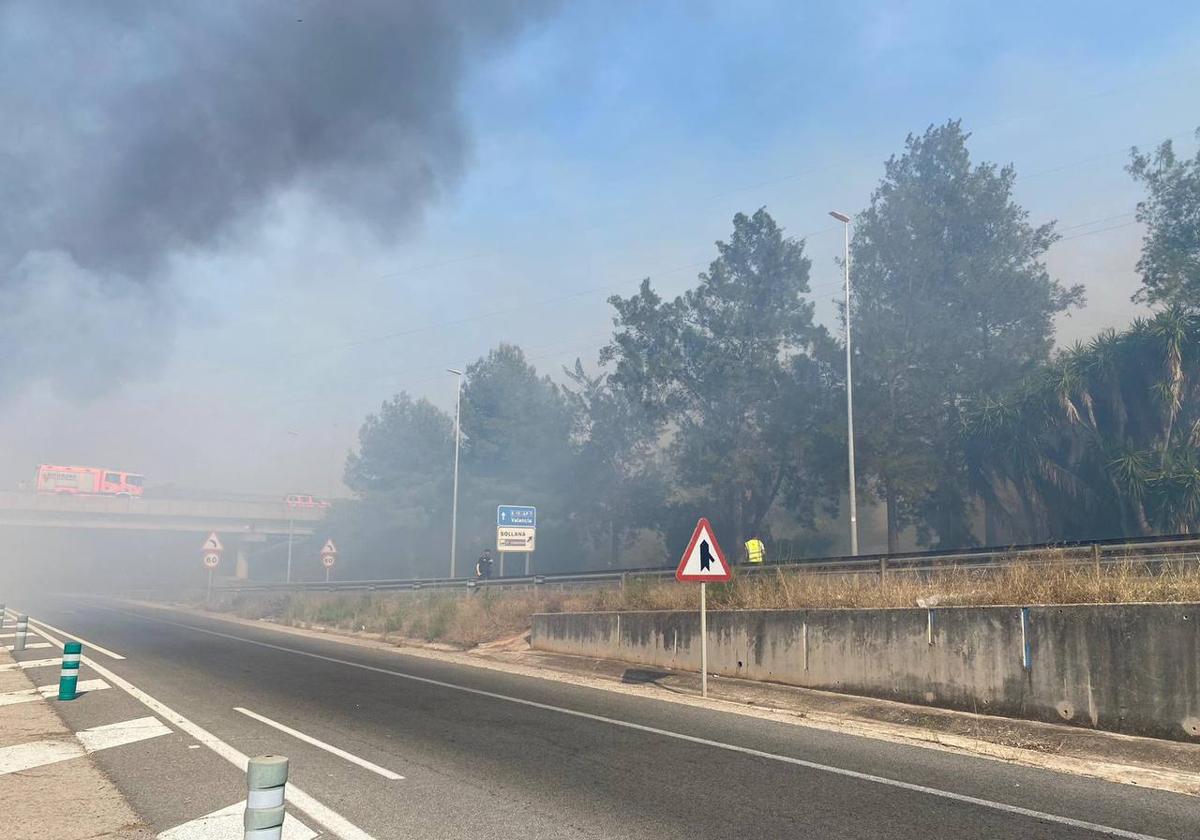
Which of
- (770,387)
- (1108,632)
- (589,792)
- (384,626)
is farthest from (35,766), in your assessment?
(770,387)

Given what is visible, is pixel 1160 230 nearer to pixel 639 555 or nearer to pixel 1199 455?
pixel 1199 455

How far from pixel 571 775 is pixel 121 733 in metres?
5.52

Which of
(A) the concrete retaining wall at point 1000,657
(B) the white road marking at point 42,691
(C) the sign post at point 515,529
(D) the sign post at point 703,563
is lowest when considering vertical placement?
(B) the white road marking at point 42,691

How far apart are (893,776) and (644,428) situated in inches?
2046

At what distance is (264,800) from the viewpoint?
364 centimetres

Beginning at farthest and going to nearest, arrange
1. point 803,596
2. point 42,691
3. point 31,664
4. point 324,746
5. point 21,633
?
point 21,633, point 31,664, point 803,596, point 42,691, point 324,746

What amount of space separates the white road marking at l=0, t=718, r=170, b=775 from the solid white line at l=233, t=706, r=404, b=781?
3.53 ft

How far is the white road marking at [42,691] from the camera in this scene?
12.4m

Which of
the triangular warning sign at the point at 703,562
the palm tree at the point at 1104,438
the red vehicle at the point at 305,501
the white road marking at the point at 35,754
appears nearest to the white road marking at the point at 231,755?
the white road marking at the point at 35,754

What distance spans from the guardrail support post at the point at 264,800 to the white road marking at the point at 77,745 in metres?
6.00

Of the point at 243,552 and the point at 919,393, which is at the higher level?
the point at 919,393

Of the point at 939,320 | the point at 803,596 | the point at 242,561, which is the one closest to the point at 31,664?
the point at 803,596

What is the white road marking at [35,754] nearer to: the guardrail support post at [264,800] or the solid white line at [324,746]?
the solid white line at [324,746]

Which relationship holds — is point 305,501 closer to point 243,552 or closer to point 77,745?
point 243,552
